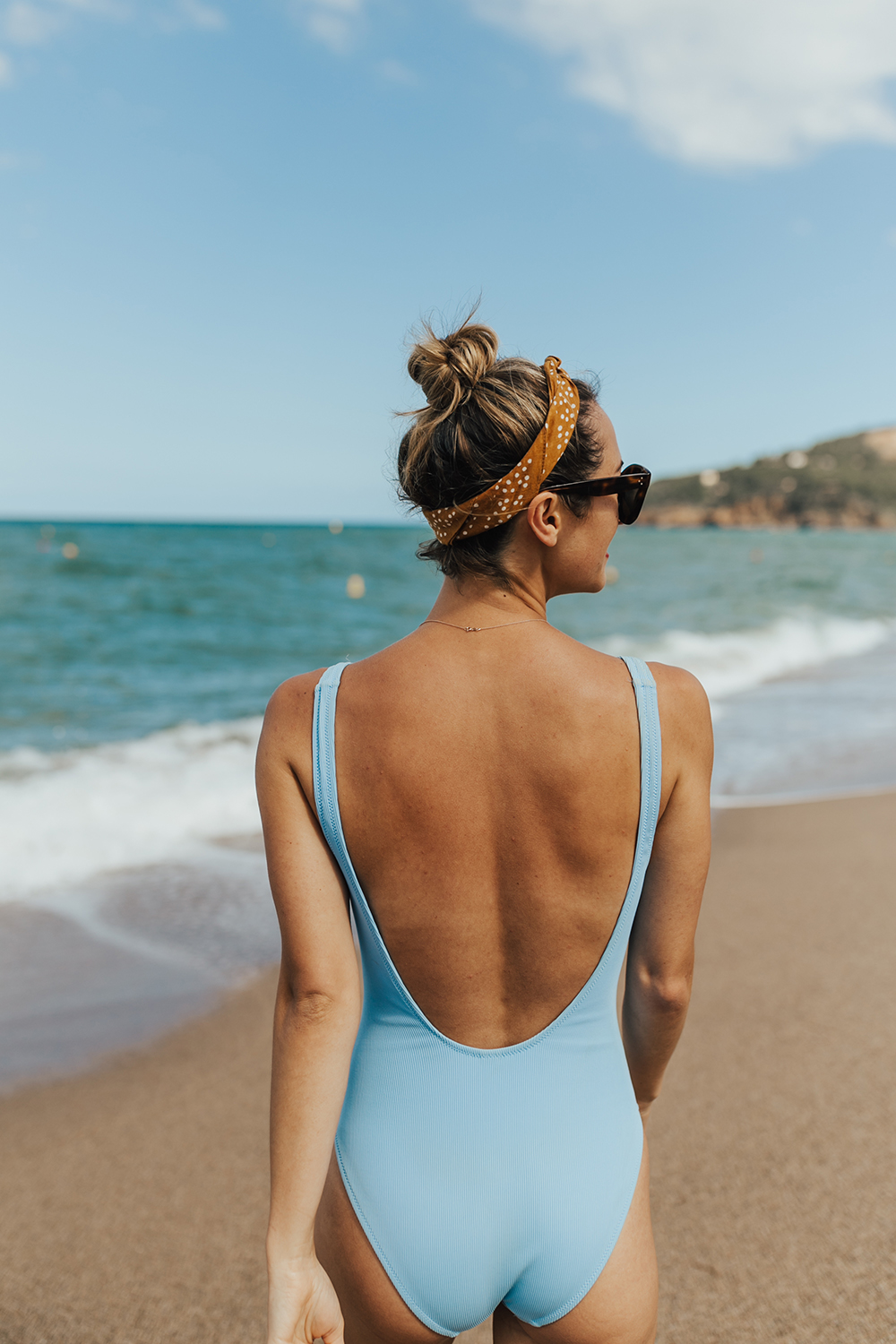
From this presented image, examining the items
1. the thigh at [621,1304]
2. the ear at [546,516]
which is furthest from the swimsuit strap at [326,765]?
the thigh at [621,1304]

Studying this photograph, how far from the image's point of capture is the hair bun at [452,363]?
1.25 metres

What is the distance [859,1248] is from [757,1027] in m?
1.14

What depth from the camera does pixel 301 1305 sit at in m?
1.22

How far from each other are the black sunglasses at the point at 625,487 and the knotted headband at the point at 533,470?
1.7 inches

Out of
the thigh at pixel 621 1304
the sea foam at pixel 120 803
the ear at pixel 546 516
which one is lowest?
the sea foam at pixel 120 803

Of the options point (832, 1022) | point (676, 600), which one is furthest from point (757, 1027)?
point (676, 600)

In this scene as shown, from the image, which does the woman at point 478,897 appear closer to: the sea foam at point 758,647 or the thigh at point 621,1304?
the thigh at point 621,1304

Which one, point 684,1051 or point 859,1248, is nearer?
point 859,1248

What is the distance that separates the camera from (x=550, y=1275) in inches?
51.2

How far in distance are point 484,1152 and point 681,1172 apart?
5.93ft

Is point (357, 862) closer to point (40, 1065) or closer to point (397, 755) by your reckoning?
point (397, 755)

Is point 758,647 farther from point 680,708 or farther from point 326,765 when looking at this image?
point 326,765

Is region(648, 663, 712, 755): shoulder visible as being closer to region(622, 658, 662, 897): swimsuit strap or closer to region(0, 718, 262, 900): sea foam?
region(622, 658, 662, 897): swimsuit strap

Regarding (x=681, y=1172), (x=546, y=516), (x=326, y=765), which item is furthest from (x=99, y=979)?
(x=546, y=516)
